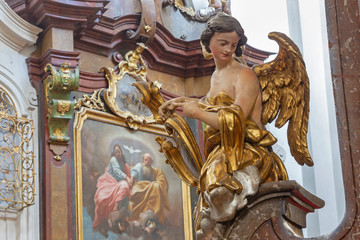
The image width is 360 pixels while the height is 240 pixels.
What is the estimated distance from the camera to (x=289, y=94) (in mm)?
4711


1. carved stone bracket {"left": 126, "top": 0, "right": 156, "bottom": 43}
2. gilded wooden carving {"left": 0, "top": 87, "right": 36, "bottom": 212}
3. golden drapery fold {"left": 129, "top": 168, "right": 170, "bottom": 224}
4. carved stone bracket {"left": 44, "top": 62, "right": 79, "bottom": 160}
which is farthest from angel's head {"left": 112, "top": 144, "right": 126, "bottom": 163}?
carved stone bracket {"left": 126, "top": 0, "right": 156, "bottom": 43}

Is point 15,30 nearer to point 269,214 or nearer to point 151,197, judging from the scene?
point 151,197

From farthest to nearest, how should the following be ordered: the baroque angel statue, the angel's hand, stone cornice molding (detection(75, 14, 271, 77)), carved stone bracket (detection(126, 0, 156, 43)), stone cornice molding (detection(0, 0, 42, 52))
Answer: carved stone bracket (detection(126, 0, 156, 43)) → stone cornice molding (detection(75, 14, 271, 77)) → stone cornice molding (detection(0, 0, 42, 52)) → the angel's hand → the baroque angel statue

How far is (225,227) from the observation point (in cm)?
429

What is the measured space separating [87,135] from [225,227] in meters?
3.60

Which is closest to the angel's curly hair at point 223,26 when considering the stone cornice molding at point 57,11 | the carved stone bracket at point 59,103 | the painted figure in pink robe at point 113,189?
the carved stone bracket at point 59,103

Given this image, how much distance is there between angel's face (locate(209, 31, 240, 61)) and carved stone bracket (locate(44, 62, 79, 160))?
2.84 meters

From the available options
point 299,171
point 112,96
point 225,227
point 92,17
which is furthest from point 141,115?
point 225,227

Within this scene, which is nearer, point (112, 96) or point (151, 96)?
point (151, 96)

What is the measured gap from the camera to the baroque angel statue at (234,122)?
4.34 meters

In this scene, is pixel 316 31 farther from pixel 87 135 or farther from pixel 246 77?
pixel 246 77

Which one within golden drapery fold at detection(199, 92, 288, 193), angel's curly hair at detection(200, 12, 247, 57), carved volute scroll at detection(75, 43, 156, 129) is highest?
carved volute scroll at detection(75, 43, 156, 129)

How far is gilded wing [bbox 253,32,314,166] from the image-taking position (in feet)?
15.2

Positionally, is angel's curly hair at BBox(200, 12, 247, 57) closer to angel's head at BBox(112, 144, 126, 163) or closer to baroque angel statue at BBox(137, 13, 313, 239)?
baroque angel statue at BBox(137, 13, 313, 239)
